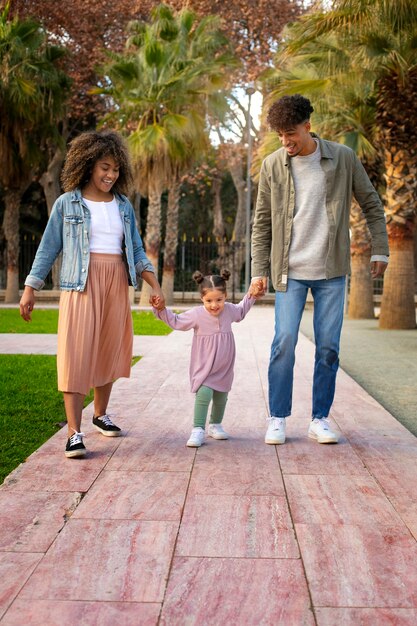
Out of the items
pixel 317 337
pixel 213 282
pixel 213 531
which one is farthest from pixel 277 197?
pixel 213 531

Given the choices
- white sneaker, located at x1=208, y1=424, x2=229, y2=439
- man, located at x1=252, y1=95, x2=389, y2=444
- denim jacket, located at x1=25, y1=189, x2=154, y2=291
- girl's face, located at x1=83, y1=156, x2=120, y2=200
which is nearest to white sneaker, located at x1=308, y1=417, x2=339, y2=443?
man, located at x1=252, y1=95, x2=389, y2=444

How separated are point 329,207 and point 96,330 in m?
1.58

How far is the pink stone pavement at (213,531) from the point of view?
2752 millimetres

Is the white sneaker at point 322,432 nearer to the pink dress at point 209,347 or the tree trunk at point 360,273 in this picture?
the pink dress at point 209,347

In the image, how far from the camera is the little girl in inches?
206

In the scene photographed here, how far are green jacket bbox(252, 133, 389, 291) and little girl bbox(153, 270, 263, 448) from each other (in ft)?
0.87

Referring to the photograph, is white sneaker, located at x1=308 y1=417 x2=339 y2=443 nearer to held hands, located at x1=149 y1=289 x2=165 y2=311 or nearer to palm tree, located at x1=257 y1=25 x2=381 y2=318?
held hands, located at x1=149 y1=289 x2=165 y2=311

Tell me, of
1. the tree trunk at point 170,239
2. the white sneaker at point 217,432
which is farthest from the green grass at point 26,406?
the tree trunk at point 170,239

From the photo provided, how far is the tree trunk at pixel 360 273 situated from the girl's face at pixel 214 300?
52.4ft

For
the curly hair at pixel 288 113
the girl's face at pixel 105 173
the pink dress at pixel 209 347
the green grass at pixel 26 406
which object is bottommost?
the green grass at pixel 26 406

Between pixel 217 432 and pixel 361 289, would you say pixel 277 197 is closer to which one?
pixel 217 432

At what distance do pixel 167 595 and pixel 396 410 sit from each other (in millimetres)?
4586

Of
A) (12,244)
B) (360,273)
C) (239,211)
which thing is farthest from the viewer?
(239,211)

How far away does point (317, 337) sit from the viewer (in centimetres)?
536
